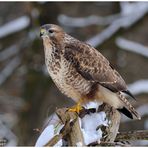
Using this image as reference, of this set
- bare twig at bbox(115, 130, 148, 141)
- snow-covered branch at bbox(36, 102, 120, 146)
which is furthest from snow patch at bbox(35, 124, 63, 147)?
bare twig at bbox(115, 130, 148, 141)

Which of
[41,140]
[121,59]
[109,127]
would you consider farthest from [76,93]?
[121,59]

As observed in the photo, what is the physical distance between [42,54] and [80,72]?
4728 mm

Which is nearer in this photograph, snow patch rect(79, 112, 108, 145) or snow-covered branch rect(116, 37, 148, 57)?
snow patch rect(79, 112, 108, 145)

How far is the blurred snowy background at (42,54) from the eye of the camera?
816 centimetres

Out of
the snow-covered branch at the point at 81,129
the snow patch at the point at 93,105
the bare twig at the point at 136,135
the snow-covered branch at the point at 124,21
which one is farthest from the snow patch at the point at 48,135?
the snow-covered branch at the point at 124,21

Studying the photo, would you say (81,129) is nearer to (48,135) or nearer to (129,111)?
(48,135)

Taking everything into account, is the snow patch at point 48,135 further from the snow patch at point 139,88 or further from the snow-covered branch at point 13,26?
the snow-covered branch at point 13,26

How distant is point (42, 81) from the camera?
8555 millimetres

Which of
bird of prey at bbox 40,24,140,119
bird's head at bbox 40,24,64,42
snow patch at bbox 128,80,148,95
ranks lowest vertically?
bird of prey at bbox 40,24,140,119

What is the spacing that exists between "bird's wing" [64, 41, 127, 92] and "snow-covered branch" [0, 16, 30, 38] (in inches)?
193

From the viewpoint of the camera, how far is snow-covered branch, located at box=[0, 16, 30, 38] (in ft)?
27.8

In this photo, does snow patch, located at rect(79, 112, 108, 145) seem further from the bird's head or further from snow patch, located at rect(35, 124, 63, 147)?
the bird's head

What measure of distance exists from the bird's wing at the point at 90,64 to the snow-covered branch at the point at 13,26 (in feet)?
16.0

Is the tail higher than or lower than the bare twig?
higher
